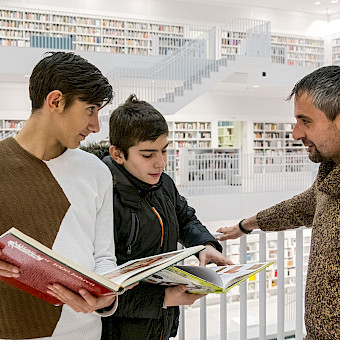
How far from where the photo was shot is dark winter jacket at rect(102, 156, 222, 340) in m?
1.27

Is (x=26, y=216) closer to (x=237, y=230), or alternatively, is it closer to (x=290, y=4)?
(x=237, y=230)

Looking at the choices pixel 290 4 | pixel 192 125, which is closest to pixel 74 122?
pixel 192 125

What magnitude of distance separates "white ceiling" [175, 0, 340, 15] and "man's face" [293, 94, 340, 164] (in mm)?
12936

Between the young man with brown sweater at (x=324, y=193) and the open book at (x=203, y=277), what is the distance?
0.17 m

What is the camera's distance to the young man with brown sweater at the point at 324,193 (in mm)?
1205

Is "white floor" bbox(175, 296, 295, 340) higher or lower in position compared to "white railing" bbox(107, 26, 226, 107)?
lower

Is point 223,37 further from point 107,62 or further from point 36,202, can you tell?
point 36,202

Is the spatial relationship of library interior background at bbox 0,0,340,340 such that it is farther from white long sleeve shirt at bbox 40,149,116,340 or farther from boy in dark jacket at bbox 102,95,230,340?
white long sleeve shirt at bbox 40,149,116,340

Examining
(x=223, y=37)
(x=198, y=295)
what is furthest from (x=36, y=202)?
(x=223, y=37)

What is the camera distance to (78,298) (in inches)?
38.7

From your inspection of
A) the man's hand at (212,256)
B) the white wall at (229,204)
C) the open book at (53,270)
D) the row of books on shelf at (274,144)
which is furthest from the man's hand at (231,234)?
the row of books on shelf at (274,144)

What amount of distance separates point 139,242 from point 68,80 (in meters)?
0.52

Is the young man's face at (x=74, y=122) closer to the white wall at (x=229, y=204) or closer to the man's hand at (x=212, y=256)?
the man's hand at (x=212, y=256)

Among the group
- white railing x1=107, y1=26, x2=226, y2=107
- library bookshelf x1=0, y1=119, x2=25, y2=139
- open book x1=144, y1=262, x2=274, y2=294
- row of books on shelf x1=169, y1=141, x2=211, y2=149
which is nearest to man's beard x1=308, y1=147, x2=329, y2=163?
open book x1=144, y1=262, x2=274, y2=294
